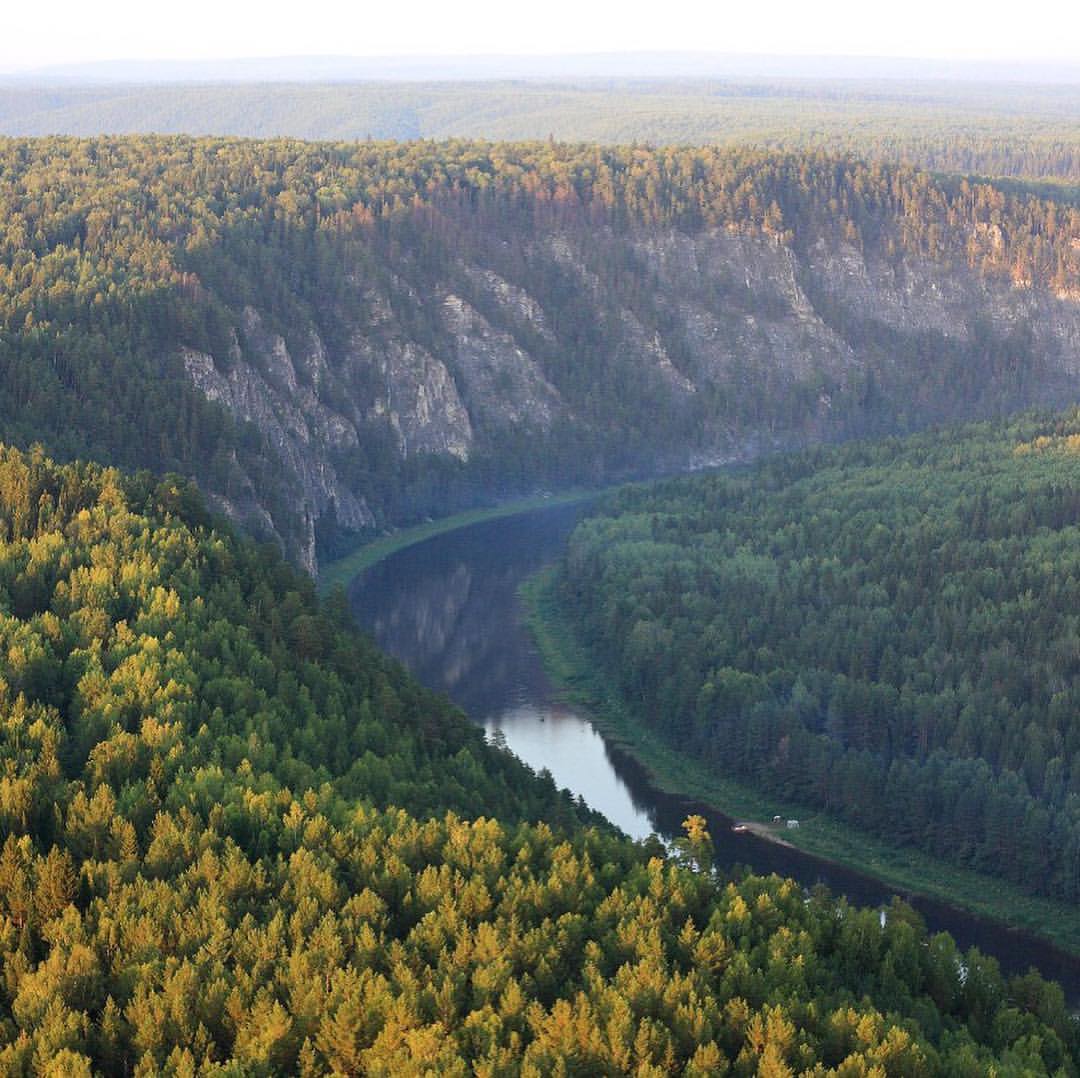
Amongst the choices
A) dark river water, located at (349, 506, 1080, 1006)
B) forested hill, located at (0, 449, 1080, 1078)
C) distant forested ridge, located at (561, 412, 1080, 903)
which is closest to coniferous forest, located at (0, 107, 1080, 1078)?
forested hill, located at (0, 449, 1080, 1078)

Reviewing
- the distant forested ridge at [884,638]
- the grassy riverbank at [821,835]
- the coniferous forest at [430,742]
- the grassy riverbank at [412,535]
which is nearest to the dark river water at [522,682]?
the grassy riverbank at [821,835]

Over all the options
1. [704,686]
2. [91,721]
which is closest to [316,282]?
[704,686]

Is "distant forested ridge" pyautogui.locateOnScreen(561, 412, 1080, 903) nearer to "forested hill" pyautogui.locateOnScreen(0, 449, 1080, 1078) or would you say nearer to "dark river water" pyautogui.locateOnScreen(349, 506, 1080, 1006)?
"dark river water" pyautogui.locateOnScreen(349, 506, 1080, 1006)

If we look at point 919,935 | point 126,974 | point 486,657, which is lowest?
point 486,657

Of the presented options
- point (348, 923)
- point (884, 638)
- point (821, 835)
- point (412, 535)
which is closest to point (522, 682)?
point (884, 638)

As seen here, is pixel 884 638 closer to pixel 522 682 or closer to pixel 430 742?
pixel 522 682

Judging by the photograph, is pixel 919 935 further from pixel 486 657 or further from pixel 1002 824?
pixel 486 657
